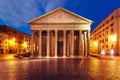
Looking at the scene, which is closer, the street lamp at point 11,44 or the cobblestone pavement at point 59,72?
the cobblestone pavement at point 59,72

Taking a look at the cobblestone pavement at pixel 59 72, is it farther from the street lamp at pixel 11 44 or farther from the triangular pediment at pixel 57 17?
the street lamp at pixel 11 44

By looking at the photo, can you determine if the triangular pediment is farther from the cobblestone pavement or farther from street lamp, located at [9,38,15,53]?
street lamp, located at [9,38,15,53]

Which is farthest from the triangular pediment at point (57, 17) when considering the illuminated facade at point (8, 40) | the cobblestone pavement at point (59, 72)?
the illuminated facade at point (8, 40)

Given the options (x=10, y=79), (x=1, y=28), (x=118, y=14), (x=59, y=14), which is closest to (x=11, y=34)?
(x=1, y=28)

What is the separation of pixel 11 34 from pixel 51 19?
54.2 metres

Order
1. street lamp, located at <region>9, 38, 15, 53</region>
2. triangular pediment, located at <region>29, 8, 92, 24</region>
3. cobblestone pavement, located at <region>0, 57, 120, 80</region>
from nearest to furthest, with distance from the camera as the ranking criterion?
cobblestone pavement, located at <region>0, 57, 120, 80</region>
triangular pediment, located at <region>29, 8, 92, 24</region>
street lamp, located at <region>9, 38, 15, 53</region>

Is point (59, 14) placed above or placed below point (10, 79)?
above

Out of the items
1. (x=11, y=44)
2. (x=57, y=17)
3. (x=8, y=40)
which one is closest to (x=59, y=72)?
(x=57, y=17)

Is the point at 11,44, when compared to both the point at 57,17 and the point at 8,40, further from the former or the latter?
the point at 57,17

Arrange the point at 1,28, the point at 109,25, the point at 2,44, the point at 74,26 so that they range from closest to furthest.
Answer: the point at 74,26
the point at 109,25
the point at 2,44
the point at 1,28

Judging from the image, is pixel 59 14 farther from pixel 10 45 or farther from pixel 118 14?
pixel 10 45

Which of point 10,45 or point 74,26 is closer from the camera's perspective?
point 74,26

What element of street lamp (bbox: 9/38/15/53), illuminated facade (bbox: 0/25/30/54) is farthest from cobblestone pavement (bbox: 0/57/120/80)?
street lamp (bbox: 9/38/15/53)

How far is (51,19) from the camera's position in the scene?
53.3m
